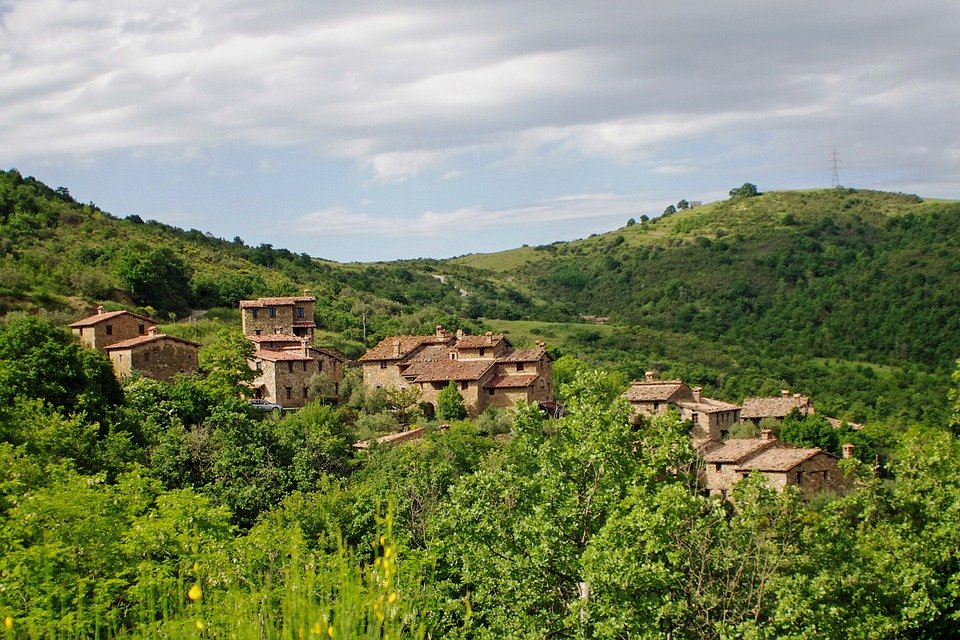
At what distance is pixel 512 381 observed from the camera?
58.5 m

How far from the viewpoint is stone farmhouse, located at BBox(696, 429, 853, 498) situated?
166 ft

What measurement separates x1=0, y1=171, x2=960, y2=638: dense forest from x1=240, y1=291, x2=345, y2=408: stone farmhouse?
196 cm

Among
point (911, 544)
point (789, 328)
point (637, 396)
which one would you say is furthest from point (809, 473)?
point (789, 328)

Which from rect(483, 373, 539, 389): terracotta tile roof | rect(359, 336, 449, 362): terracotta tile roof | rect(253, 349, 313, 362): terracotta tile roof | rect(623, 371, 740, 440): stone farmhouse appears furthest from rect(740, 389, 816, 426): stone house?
rect(253, 349, 313, 362): terracotta tile roof

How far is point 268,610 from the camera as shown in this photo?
863 centimetres

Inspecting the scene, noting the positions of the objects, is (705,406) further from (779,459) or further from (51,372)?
(51,372)

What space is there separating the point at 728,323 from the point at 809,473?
76.6 m

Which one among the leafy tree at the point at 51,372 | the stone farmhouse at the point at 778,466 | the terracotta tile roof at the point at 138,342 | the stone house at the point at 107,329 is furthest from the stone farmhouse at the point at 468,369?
the leafy tree at the point at 51,372

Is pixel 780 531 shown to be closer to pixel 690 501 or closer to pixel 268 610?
pixel 690 501

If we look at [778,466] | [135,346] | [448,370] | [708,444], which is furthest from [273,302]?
[778,466]

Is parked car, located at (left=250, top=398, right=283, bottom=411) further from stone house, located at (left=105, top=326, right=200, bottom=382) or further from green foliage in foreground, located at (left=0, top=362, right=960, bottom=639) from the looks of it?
green foliage in foreground, located at (left=0, top=362, right=960, bottom=639)

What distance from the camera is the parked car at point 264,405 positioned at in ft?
179

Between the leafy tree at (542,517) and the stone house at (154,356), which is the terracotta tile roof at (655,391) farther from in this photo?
the leafy tree at (542,517)

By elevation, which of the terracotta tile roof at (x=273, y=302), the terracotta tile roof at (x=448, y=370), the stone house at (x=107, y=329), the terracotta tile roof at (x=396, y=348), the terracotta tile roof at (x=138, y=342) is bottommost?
the terracotta tile roof at (x=448, y=370)
